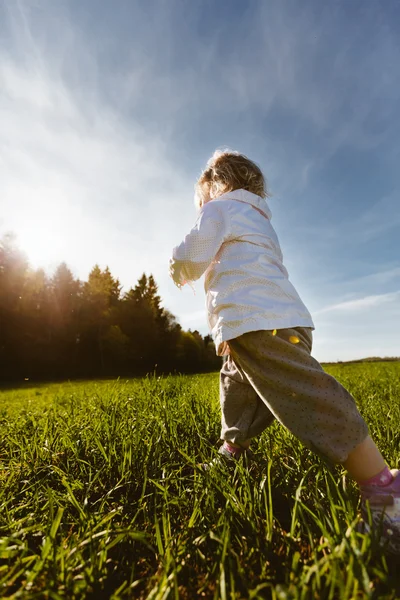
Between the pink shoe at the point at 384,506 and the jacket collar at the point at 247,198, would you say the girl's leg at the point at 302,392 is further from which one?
the jacket collar at the point at 247,198

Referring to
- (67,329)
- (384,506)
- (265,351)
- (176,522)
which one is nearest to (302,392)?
(265,351)

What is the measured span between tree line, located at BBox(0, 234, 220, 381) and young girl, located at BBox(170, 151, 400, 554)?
24504 millimetres

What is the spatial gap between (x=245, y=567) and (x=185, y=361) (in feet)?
112

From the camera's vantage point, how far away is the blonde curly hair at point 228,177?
2484mm

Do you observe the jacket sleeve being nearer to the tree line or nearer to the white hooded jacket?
the white hooded jacket

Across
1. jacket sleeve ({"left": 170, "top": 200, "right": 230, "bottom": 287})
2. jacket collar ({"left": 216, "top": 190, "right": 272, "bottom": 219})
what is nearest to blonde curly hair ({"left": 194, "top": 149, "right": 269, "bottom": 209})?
jacket collar ({"left": 216, "top": 190, "right": 272, "bottom": 219})

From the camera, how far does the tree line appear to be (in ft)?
88.3

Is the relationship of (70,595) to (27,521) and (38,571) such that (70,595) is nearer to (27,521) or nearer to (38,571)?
(38,571)

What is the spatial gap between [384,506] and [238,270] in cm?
118

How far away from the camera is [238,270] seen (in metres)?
1.91

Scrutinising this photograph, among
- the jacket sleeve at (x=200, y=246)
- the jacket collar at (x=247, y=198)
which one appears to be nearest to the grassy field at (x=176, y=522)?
the jacket sleeve at (x=200, y=246)

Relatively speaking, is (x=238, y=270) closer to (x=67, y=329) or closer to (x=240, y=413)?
(x=240, y=413)

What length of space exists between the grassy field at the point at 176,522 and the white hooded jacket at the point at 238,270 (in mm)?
687

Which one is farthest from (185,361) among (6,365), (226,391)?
(226,391)
